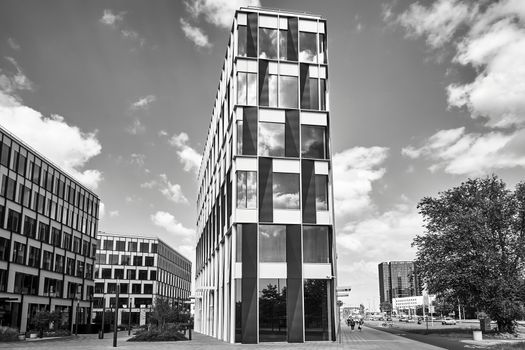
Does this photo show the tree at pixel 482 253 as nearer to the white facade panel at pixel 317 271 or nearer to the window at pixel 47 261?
the white facade panel at pixel 317 271

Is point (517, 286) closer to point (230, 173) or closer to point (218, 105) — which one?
point (230, 173)

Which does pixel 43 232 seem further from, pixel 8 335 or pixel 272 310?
pixel 272 310

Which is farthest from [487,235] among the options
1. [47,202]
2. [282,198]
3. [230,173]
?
[47,202]

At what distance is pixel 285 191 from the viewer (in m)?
37.3

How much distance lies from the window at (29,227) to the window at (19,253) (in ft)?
6.14

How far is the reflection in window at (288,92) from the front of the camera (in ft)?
128

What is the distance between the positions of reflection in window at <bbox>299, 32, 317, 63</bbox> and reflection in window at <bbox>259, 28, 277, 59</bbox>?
2046mm

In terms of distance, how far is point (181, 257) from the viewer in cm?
15375

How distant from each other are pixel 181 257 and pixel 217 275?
111 meters

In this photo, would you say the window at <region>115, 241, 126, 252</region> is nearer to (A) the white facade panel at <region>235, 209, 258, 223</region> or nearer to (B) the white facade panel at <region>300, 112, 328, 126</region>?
(A) the white facade panel at <region>235, 209, 258, 223</region>

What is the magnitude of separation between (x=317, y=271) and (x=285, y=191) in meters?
5.97

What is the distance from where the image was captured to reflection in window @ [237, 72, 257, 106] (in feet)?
127

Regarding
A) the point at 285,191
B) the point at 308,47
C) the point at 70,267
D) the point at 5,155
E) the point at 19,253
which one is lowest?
the point at 70,267

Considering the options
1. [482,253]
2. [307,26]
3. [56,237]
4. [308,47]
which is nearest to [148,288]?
[56,237]
